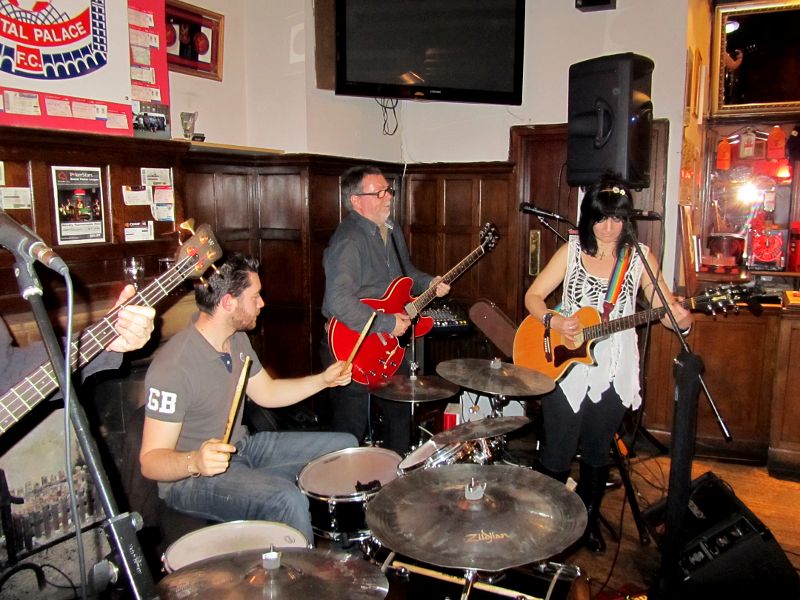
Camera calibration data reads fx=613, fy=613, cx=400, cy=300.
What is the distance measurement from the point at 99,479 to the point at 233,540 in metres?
0.81

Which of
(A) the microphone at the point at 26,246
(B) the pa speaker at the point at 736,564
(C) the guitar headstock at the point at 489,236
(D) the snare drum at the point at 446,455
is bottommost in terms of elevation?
(B) the pa speaker at the point at 736,564

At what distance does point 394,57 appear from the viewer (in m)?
4.07

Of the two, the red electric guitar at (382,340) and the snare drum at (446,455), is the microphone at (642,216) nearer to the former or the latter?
the snare drum at (446,455)

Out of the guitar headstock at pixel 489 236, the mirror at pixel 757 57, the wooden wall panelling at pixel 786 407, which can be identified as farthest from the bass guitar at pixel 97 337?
the mirror at pixel 757 57

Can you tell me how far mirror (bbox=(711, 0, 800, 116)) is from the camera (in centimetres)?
466

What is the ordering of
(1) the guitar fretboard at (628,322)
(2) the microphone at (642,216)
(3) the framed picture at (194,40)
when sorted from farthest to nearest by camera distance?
(3) the framed picture at (194,40) < (1) the guitar fretboard at (628,322) < (2) the microphone at (642,216)

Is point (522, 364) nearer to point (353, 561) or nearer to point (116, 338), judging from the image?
point (353, 561)

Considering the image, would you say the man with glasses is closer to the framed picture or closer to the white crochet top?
the white crochet top

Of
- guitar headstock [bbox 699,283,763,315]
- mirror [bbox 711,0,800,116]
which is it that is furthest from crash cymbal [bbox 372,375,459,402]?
mirror [bbox 711,0,800,116]

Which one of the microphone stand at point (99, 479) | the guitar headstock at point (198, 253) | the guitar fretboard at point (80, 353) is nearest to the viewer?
the microphone stand at point (99, 479)

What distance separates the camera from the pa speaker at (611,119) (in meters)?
3.31

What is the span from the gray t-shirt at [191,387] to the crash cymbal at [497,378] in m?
0.91

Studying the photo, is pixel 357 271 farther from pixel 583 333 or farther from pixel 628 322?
pixel 628 322

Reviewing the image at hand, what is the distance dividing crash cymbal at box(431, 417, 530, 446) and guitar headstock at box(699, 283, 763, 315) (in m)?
0.93
